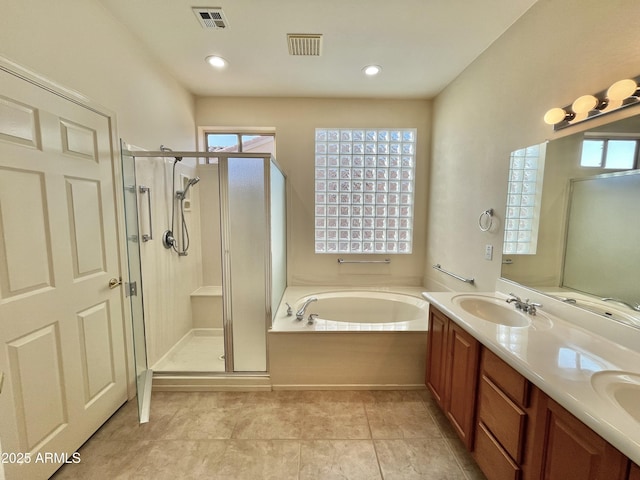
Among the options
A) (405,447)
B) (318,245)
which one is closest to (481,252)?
(405,447)

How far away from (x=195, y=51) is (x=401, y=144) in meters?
2.21

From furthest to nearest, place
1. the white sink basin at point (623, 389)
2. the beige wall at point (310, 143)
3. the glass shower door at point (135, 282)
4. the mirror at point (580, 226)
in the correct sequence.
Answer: the beige wall at point (310, 143), the glass shower door at point (135, 282), the mirror at point (580, 226), the white sink basin at point (623, 389)

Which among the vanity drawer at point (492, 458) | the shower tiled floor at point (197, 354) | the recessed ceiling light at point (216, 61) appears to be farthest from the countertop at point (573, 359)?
the recessed ceiling light at point (216, 61)

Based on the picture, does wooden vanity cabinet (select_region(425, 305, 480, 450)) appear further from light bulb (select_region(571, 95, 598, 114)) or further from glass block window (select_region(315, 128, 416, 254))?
glass block window (select_region(315, 128, 416, 254))

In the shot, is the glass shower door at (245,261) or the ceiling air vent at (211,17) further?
the glass shower door at (245,261)

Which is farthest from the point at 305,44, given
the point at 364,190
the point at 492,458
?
the point at 492,458

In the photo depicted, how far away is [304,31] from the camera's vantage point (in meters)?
1.88

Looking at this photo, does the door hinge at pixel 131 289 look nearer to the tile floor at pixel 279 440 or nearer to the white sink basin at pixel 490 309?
the tile floor at pixel 279 440

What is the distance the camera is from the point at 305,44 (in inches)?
78.6

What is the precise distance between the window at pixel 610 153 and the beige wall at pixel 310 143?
1.80 metres

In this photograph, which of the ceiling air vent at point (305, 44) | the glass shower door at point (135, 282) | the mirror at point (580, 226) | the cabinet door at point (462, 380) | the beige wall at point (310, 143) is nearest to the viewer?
the mirror at point (580, 226)

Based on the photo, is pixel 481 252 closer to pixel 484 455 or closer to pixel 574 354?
pixel 574 354

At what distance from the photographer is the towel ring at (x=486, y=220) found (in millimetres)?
1972

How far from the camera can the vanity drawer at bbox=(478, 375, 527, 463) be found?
103 centimetres
